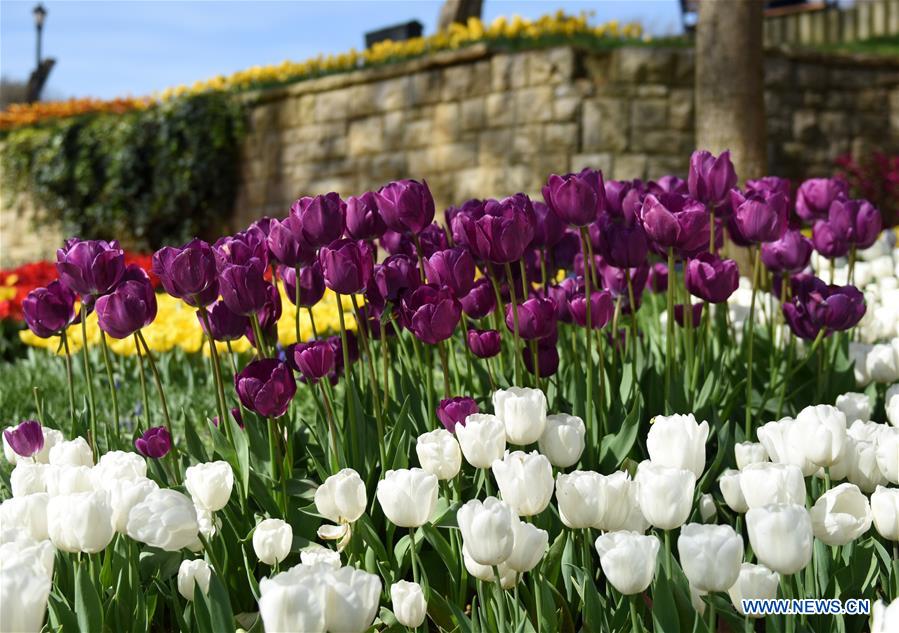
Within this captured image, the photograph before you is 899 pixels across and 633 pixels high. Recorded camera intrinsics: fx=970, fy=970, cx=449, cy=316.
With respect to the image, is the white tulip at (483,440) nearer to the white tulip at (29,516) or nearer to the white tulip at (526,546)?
the white tulip at (526,546)

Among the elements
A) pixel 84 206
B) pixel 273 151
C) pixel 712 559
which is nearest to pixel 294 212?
pixel 712 559

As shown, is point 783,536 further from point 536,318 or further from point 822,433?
point 536,318

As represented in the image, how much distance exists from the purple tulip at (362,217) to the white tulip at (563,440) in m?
0.61

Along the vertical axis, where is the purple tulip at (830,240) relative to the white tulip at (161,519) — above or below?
above

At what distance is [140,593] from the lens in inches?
60.5

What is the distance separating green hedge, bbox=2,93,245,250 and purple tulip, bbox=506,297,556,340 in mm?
9633

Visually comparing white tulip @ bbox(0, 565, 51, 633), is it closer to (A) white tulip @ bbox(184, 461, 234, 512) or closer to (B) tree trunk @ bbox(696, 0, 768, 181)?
(A) white tulip @ bbox(184, 461, 234, 512)

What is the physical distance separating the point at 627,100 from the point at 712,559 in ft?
24.3

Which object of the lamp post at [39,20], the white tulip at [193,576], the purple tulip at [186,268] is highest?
the lamp post at [39,20]

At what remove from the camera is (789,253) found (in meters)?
2.28

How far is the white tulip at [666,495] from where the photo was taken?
1.33 m

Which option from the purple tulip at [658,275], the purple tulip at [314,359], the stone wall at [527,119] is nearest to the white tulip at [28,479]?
the purple tulip at [314,359]

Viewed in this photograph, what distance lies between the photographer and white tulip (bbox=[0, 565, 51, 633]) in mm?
1179

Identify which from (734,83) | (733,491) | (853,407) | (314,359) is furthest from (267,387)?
(734,83)
